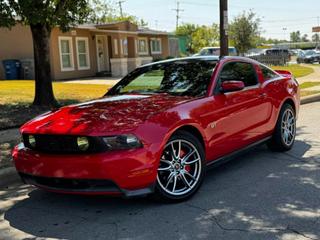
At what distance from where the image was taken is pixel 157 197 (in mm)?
4695

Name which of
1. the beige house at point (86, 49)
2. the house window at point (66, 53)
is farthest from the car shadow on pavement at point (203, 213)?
the house window at point (66, 53)

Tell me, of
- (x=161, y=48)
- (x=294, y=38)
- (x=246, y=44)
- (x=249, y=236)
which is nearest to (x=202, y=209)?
(x=249, y=236)

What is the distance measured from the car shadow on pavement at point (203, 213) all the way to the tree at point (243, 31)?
3559 centimetres

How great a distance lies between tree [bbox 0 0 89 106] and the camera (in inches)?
393

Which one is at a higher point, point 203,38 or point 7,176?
point 203,38

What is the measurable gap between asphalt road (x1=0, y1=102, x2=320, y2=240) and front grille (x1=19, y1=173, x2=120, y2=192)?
1.03 ft

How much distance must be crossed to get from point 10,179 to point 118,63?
71.8 ft

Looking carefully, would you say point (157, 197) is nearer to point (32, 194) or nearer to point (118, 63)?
point (32, 194)

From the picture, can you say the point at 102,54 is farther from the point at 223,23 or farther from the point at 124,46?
the point at 223,23

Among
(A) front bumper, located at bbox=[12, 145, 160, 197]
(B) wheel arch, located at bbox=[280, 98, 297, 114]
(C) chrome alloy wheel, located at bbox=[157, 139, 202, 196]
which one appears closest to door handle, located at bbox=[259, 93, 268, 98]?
(B) wheel arch, located at bbox=[280, 98, 297, 114]

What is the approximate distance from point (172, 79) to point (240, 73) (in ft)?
3.58

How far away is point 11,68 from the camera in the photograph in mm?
22781

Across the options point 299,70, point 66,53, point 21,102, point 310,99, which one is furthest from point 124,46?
point 310,99

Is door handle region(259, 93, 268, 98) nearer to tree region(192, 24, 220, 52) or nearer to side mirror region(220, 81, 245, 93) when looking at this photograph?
side mirror region(220, 81, 245, 93)
